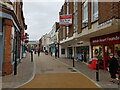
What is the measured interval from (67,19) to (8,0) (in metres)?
12.5

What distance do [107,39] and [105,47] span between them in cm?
97

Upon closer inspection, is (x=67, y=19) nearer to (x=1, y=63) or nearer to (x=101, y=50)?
(x=101, y=50)

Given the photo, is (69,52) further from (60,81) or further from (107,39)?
(60,81)

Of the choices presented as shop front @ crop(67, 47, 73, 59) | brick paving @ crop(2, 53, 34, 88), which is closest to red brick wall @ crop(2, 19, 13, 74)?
brick paving @ crop(2, 53, 34, 88)

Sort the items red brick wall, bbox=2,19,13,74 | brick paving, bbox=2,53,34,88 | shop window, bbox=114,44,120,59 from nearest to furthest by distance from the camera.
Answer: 1. brick paving, bbox=2,53,34,88
2. red brick wall, bbox=2,19,13,74
3. shop window, bbox=114,44,120,59

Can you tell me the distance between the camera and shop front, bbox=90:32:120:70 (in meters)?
9.78

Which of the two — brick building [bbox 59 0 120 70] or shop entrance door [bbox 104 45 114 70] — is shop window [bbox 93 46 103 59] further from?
shop entrance door [bbox 104 45 114 70]

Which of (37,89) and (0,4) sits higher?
(0,4)

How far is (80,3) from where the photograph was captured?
16.7 metres

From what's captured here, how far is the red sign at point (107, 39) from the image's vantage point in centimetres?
966

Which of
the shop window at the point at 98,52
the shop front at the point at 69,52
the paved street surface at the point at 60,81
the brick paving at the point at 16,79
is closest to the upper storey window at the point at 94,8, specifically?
the shop window at the point at 98,52

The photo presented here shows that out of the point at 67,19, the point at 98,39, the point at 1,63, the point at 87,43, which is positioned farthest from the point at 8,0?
the point at 67,19

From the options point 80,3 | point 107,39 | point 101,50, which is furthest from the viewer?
point 80,3

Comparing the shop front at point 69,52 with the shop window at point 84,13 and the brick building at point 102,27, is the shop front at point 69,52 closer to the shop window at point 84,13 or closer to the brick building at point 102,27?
the brick building at point 102,27
